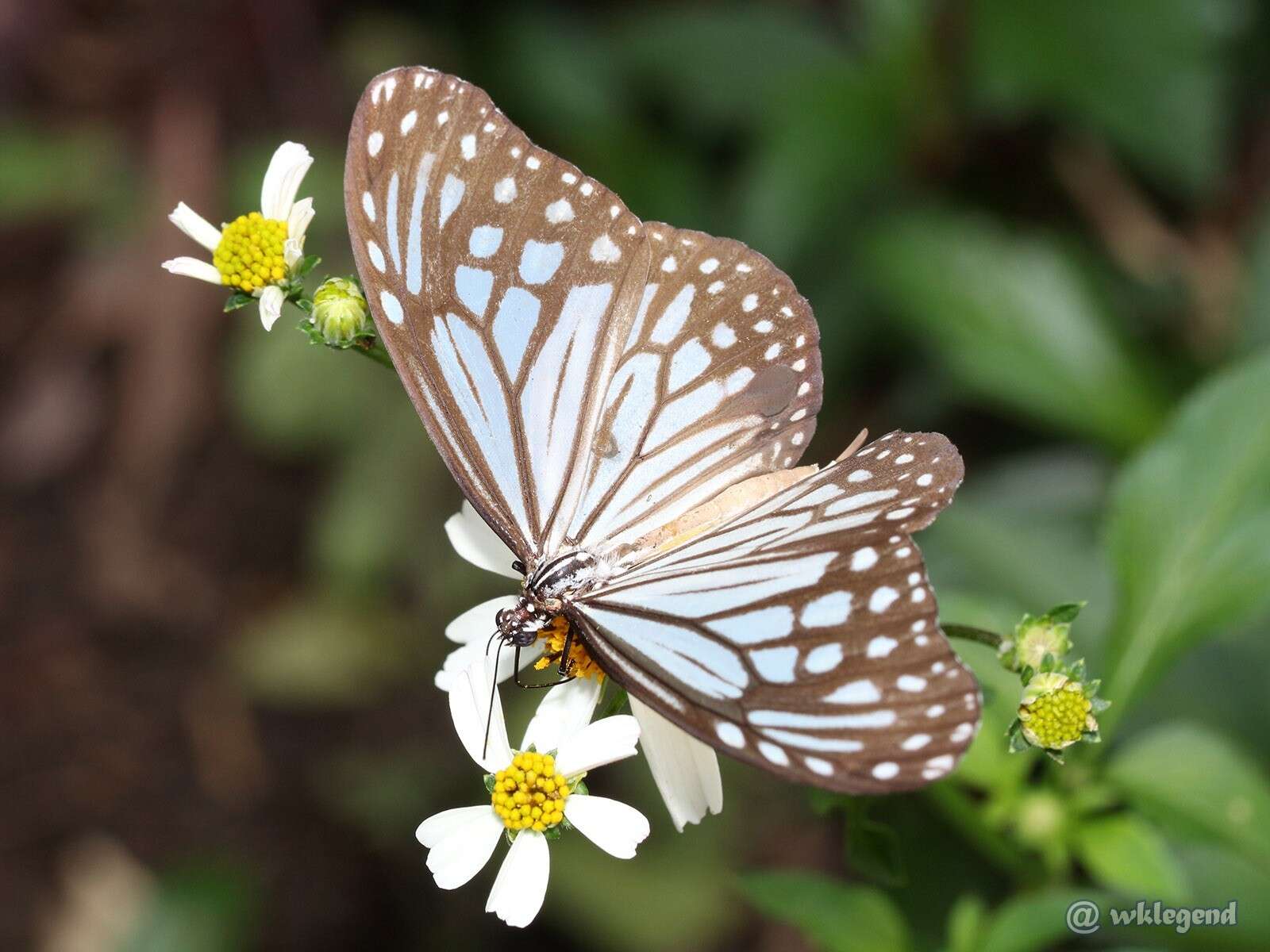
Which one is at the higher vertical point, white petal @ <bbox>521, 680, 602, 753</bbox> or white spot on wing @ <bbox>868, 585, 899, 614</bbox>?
white spot on wing @ <bbox>868, 585, 899, 614</bbox>

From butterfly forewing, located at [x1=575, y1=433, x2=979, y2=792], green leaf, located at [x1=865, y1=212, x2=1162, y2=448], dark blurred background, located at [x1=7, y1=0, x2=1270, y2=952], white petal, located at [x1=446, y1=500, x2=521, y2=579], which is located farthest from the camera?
dark blurred background, located at [x1=7, y1=0, x2=1270, y2=952]

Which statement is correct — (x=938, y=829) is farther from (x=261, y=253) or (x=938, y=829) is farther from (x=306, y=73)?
(x=306, y=73)

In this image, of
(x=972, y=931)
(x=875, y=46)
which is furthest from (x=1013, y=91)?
(x=972, y=931)

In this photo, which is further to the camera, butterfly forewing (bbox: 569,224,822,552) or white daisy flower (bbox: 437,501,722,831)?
butterfly forewing (bbox: 569,224,822,552)

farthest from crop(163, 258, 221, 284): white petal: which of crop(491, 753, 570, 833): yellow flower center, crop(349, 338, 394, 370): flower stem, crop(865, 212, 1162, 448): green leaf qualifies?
crop(865, 212, 1162, 448): green leaf

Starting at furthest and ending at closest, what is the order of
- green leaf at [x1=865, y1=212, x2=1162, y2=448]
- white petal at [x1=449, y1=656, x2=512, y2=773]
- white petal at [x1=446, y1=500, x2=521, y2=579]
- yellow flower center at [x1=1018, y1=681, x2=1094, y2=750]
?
green leaf at [x1=865, y1=212, x2=1162, y2=448] < white petal at [x1=446, y1=500, x2=521, y2=579] < white petal at [x1=449, y1=656, x2=512, y2=773] < yellow flower center at [x1=1018, y1=681, x2=1094, y2=750]

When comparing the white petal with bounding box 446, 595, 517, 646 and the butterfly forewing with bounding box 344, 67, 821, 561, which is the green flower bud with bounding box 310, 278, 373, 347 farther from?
the white petal with bounding box 446, 595, 517, 646

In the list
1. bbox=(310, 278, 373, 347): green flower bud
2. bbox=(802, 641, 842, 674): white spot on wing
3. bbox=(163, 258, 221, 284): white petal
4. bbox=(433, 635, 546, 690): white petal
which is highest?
bbox=(163, 258, 221, 284): white petal
